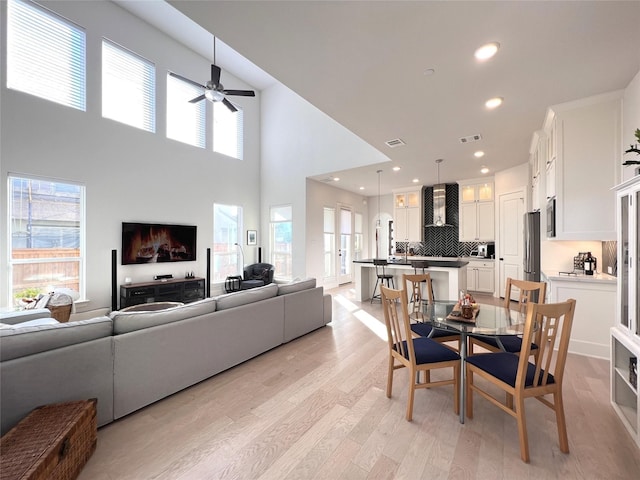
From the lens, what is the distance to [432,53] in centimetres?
233

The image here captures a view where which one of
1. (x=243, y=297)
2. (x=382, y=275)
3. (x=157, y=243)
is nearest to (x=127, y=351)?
(x=243, y=297)

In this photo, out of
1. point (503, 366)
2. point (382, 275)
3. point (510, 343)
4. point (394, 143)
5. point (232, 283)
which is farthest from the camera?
point (232, 283)

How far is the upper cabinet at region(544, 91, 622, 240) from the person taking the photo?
3.05m

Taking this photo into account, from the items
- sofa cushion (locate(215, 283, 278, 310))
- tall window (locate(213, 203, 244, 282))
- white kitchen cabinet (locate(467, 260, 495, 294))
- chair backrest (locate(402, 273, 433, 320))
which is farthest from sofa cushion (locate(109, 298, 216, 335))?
white kitchen cabinet (locate(467, 260, 495, 294))

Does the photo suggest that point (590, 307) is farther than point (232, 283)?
No

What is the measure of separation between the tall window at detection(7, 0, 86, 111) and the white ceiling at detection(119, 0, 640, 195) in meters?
4.34

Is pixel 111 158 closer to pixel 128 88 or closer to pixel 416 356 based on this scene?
pixel 128 88

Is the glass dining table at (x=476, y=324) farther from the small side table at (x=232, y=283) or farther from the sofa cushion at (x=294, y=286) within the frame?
the small side table at (x=232, y=283)

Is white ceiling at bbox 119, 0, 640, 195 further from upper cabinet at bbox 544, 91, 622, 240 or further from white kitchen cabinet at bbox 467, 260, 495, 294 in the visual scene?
white kitchen cabinet at bbox 467, 260, 495, 294

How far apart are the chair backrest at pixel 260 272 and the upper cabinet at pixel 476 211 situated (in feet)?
16.8

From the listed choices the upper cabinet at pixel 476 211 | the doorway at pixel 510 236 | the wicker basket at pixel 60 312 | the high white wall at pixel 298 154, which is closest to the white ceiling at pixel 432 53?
the high white wall at pixel 298 154

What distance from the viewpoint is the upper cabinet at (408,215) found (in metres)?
8.02

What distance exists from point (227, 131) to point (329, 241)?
4.08 m

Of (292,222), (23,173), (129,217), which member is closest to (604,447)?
(292,222)
